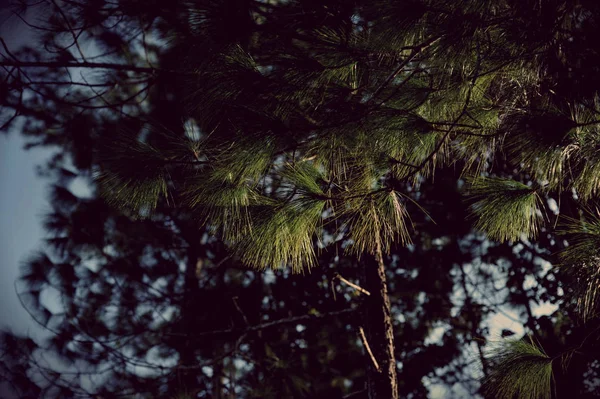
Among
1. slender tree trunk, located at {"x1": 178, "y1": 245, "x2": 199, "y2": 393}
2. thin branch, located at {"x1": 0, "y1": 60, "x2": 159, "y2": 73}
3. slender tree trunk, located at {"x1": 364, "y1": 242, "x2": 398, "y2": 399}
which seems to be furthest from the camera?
slender tree trunk, located at {"x1": 178, "y1": 245, "x2": 199, "y2": 393}

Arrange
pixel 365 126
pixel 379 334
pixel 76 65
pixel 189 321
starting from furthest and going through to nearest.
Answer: pixel 189 321, pixel 76 65, pixel 379 334, pixel 365 126

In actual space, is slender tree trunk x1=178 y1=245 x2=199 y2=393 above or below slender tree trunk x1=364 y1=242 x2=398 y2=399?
above

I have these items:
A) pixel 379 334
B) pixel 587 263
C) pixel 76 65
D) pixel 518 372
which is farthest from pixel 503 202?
pixel 76 65

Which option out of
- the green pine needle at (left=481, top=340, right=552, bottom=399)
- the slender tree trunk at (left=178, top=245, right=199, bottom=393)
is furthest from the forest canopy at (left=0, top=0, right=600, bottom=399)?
the slender tree trunk at (left=178, top=245, right=199, bottom=393)

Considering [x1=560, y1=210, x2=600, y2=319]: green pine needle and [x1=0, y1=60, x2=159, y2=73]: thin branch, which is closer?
[x1=560, y1=210, x2=600, y2=319]: green pine needle

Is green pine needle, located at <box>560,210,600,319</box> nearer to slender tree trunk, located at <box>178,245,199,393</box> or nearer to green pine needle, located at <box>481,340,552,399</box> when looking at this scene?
green pine needle, located at <box>481,340,552,399</box>

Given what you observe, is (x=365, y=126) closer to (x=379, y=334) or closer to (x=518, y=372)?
(x=518, y=372)

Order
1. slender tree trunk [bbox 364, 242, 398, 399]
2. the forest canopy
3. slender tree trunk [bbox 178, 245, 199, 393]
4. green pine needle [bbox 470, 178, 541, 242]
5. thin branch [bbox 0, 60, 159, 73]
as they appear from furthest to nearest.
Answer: slender tree trunk [bbox 178, 245, 199, 393] < thin branch [bbox 0, 60, 159, 73] < slender tree trunk [bbox 364, 242, 398, 399] < green pine needle [bbox 470, 178, 541, 242] < the forest canopy

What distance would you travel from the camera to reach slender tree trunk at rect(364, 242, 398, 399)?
2629 millimetres

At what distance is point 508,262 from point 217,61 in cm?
380

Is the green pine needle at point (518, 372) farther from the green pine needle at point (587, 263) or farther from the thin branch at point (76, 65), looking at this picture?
the thin branch at point (76, 65)

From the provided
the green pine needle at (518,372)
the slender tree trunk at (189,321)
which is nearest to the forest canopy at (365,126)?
the green pine needle at (518,372)

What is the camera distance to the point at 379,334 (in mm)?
2762

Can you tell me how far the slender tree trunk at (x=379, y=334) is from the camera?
2629 mm
